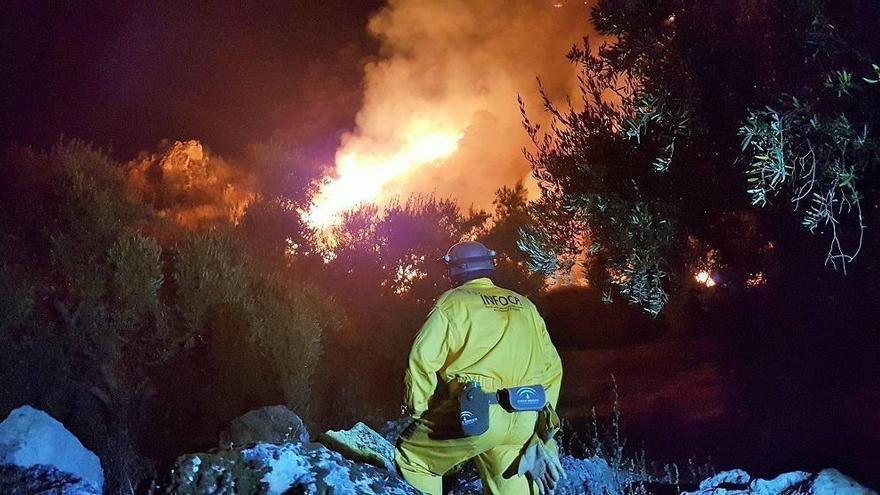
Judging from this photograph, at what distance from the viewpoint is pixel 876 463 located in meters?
6.67

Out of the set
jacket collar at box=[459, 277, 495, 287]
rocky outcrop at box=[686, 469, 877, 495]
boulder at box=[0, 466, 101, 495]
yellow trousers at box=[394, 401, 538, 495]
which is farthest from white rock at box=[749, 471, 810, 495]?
boulder at box=[0, 466, 101, 495]

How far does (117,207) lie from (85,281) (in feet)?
4.27

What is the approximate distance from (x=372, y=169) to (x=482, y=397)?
13444 mm

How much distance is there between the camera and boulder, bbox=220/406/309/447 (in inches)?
291

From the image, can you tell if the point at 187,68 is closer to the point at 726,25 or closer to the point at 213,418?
Result: the point at 213,418

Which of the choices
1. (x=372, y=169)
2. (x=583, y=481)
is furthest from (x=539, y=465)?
(x=372, y=169)

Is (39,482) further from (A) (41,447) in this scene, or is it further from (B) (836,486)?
(B) (836,486)

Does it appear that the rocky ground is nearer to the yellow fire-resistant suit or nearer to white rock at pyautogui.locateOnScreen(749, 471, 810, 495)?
white rock at pyautogui.locateOnScreen(749, 471, 810, 495)

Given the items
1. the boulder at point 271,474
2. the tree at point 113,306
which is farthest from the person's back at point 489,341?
the tree at point 113,306

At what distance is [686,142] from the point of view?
6047mm

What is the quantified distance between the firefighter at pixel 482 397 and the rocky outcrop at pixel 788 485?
5.98 feet

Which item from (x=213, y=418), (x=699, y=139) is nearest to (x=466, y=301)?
(x=699, y=139)

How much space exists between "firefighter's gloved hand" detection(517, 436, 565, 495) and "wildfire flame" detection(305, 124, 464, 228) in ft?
29.9

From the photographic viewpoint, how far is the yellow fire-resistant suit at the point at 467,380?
13.5 ft
